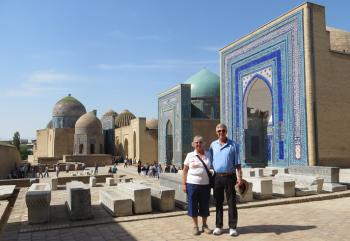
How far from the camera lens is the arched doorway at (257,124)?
18.9 metres

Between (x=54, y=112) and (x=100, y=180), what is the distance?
3367 cm

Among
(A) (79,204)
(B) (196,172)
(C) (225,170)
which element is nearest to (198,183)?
(B) (196,172)

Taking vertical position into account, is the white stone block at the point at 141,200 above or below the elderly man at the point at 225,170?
below

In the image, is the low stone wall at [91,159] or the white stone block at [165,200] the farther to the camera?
the low stone wall at [91,159]

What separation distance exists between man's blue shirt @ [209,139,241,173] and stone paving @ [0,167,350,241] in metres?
0.82

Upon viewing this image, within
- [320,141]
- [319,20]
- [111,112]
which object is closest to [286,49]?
[319,20]

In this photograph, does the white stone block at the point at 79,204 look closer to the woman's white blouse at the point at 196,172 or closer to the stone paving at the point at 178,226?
the stone paving at the point at 178,226

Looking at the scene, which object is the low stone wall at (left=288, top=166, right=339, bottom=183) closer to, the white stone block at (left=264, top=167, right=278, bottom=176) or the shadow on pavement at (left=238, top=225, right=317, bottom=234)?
the white stone block at (left=264, top=167, right=278, bottom=176)

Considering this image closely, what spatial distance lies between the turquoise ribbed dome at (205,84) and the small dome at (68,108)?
61.4 feet

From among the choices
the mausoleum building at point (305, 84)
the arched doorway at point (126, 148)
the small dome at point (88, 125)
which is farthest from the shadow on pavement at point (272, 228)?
the small dome at point (88, 125)

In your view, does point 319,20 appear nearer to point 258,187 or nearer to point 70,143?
point 258,187

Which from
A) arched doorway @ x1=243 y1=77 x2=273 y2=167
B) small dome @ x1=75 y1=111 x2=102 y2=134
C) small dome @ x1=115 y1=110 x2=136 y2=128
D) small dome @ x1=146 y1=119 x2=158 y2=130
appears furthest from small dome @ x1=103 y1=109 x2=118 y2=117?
arched doorway @ x1=243 y1=77 x2=273 y2=167

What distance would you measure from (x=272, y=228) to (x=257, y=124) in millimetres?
16514

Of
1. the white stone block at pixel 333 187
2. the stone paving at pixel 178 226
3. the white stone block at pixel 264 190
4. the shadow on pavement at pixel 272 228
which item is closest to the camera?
the stone paving at pixel 178 226
